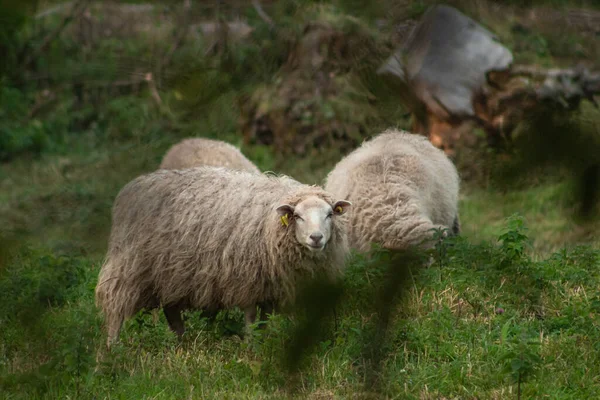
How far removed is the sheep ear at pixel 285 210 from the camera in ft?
16.9

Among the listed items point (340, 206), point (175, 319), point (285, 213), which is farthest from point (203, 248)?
point (340, 206)

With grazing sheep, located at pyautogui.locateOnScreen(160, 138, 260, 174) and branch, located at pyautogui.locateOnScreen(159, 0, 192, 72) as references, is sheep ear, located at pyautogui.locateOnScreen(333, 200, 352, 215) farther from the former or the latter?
branch, located at pyautogui.locateOnScreen(159, 0, 192, 72)

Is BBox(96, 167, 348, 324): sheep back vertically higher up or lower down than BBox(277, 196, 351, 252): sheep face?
lower down

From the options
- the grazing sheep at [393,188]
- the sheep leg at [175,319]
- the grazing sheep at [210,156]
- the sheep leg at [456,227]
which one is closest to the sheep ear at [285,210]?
the grazing sheep at [393,188]

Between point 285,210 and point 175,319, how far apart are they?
1.31 meters

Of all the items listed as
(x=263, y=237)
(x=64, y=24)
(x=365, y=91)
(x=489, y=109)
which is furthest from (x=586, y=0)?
(x=263, y=237)

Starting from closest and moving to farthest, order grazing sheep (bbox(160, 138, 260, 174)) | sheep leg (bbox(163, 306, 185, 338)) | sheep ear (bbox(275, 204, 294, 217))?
sheep ear (bbox(275, 204, 294, 217)) < sheep leg (bbox(163, 306, 185, 338)) < grazing sheep (bbox(160, 138, 260, 174))

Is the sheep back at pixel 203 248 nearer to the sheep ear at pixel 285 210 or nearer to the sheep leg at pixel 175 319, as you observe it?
the sheep ear at pixel 285 210

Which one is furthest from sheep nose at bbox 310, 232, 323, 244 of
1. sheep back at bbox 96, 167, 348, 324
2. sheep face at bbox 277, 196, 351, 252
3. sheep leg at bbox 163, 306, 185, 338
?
sheep leg at bbox 163, 306, 185, 338

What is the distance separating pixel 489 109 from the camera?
129 cm

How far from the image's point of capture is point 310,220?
5.05 metres

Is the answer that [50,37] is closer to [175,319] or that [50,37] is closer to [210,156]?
[175,319]

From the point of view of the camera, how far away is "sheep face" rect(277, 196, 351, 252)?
4.96 meters

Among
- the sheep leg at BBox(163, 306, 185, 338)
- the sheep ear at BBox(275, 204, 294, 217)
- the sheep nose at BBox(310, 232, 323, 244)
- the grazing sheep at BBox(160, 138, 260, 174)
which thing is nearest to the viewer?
the sheep nose at BBox(310, 232, 323, 244)
